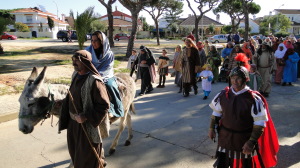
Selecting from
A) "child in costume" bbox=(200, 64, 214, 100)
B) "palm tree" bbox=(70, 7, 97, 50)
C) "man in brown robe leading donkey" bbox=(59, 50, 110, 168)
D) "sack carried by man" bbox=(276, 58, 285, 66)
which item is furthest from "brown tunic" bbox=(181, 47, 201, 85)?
"palm tree" bbox=(70, 7, 97, 50)

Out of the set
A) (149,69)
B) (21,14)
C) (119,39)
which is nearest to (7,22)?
(149,69)

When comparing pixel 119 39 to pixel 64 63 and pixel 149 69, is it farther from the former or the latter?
pixel 149 69

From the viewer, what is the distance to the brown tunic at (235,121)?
288 cm

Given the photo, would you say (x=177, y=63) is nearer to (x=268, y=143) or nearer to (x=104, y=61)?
(x=104, y=61)

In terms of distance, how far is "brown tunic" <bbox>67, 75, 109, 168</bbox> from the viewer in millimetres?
2861

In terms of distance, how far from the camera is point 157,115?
678cm

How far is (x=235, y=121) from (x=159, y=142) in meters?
2.39

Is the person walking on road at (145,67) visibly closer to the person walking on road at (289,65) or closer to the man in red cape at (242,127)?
the person walking on road at (289,65)

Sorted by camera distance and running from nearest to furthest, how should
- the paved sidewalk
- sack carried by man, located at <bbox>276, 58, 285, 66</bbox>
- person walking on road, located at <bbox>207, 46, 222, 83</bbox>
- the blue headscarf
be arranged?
the blue headscarf, the paved sidewalk, sack carried by man, located at <bbox>276, 58, 285, 66</bbox>, person walking on road, located at <bbox>207, 46, 222, 83</bbox>

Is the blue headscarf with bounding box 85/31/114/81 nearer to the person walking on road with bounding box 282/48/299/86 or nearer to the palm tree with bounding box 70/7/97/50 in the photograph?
the person walking on road with bounding box 282/48/299/86

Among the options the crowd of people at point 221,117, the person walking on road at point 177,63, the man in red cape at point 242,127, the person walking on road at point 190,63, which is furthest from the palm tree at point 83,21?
the man in red cape at point 242,127

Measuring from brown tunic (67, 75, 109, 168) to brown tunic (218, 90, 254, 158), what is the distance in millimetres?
1410

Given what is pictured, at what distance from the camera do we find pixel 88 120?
2863 millimetres

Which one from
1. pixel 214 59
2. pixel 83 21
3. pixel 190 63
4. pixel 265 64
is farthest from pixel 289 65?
pixel 83 21
